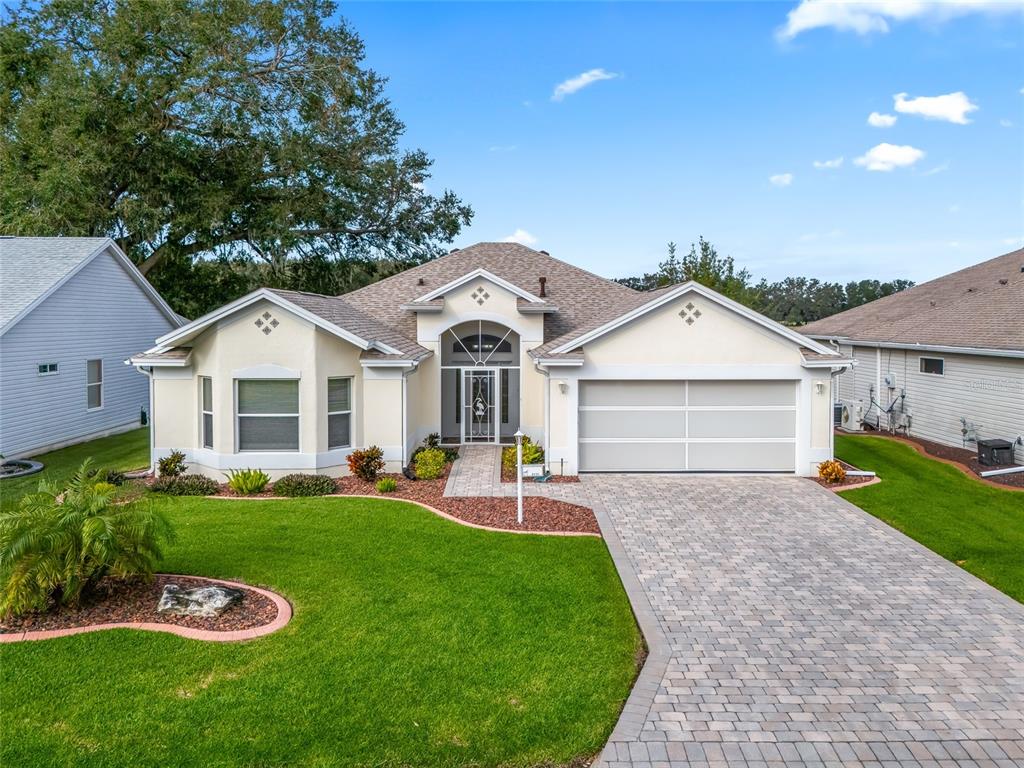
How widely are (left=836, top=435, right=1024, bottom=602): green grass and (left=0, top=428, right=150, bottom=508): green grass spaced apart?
16460mm

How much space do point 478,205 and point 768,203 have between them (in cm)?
1486

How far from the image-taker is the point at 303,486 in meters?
13.8

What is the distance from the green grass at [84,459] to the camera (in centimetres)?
1408

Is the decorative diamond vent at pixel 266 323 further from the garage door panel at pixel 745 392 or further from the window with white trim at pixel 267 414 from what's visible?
the garage door panel at pixel 745 392

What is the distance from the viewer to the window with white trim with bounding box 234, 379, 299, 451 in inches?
584

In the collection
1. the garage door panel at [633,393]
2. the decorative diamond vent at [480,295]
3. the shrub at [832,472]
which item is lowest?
the shrub at [832,472]

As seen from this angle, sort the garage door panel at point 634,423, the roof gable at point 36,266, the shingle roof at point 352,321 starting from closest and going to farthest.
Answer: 1. the shingle roof at point 352,321
2. the garage door panel at point 634,423
3. the roof gable at point 36,266

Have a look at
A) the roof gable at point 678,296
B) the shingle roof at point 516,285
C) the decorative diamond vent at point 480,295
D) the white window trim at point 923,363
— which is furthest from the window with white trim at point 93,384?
the white window trim at point 923,363

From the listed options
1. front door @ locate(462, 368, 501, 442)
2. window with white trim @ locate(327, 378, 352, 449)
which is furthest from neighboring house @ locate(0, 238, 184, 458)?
front door @ locate(462, 368, 501, 442)

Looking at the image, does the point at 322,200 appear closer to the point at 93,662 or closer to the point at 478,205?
the point at 478,205

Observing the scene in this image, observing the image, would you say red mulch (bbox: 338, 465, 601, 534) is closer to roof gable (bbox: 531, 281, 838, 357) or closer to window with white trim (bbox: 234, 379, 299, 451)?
window with white trim (bbox: 234, 379, 299, 451)

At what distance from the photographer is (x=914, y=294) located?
27391mm

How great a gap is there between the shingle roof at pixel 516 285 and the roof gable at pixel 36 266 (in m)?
7.53

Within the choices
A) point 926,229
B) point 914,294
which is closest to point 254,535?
point 914,294
